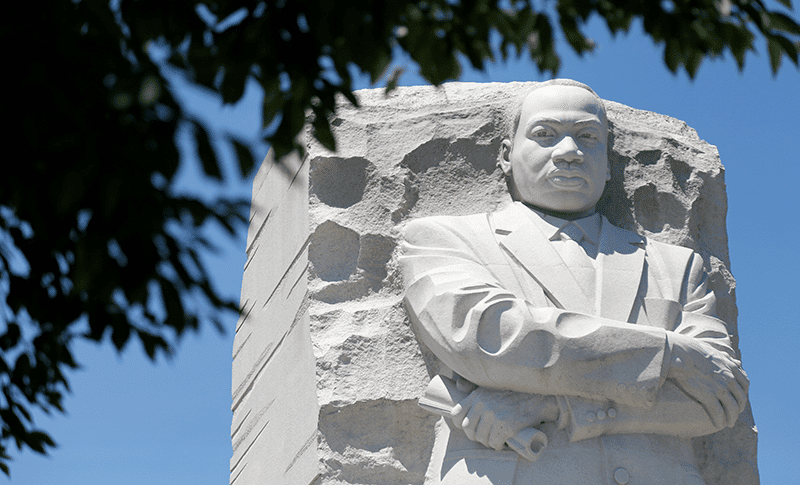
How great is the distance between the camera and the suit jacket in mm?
4605

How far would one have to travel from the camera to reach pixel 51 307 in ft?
10.7

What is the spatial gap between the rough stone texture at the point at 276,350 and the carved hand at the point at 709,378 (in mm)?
1532

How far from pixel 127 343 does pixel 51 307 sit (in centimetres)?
→ 33

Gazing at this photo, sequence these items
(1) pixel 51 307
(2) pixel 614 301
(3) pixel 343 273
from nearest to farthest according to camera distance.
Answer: (1) pixel 51 307
(2) pixel 614 301
(3) pixel 343 273

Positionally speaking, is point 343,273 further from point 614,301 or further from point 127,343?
point 127,343

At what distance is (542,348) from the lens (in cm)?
460

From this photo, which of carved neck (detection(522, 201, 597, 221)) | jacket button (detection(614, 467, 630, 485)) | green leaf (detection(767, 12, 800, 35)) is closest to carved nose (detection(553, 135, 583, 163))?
carved neck (detection(522, 201, 597, 221))

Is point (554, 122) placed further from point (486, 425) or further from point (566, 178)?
point (486, 425)

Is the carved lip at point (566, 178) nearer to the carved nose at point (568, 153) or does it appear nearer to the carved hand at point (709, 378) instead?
the carved nose at point (568, 153)

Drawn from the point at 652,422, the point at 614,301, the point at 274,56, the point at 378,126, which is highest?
the point at 274,56

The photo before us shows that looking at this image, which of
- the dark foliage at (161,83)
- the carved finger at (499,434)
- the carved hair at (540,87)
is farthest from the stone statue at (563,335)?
the dark foliage at (161,83)

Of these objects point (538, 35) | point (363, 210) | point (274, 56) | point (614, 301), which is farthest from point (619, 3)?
point (363, 210)

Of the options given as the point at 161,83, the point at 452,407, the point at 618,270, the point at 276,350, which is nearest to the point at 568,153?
the point at 618,270

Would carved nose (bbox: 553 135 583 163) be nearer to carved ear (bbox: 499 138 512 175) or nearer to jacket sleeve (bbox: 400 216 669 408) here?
carved ear (bbox: 499 138 512 175)
